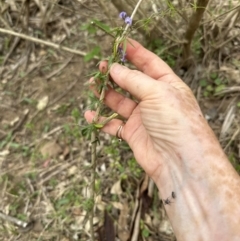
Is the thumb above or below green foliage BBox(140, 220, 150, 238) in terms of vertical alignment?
above

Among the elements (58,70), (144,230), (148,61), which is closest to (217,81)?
(148,61)

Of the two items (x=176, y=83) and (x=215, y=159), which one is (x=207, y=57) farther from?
(x=215, y=159)

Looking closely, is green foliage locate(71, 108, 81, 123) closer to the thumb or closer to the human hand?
the human hand

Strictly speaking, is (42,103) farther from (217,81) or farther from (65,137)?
(217,81)

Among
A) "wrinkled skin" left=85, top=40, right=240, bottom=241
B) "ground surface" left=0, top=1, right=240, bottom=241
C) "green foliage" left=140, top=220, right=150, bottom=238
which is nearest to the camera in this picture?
"wrinkled skin" left=85, top=40, right=240, bottom=241

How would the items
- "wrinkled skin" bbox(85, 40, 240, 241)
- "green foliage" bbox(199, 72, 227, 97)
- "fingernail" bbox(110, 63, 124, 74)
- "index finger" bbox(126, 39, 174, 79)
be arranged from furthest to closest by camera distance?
"green foliage" bbox(199, 72, 227, 97) → "index finger" bbox(126, 39, 174, 79) → "fingernail" bbox(110, 63, 124, 74) → "wrinkled skin" bbox(85, 40, 240, 241)

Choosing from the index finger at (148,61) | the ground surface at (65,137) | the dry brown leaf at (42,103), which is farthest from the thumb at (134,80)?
the dry brown leaf at (42,103)

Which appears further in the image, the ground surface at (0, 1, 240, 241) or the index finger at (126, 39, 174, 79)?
the ground surface at (0, 1, 240, 241)

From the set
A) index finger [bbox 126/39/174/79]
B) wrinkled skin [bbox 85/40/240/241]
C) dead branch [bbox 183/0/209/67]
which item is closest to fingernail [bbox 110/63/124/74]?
wrinkled skin [bbox 85/40/240/241]

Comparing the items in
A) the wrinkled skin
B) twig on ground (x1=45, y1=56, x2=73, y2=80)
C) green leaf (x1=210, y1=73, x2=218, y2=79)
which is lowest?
twig on ground (x1=45, y1=56, x2=73, y2=80)
